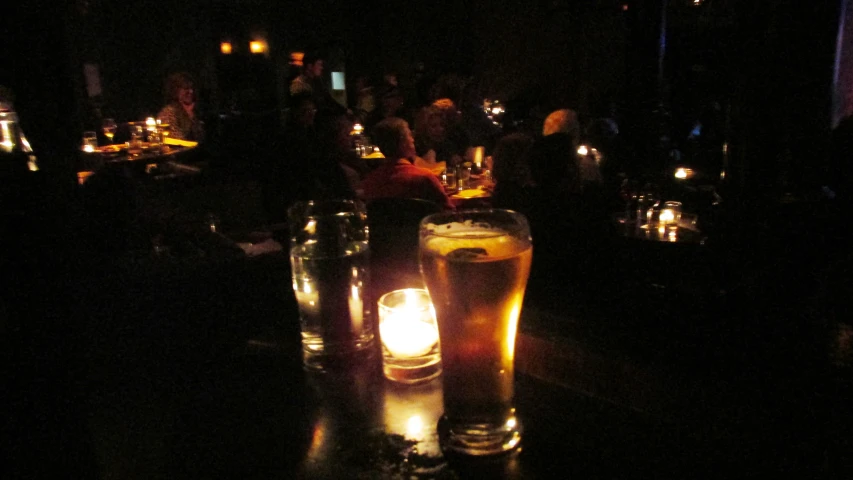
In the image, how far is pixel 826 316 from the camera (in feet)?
5.36

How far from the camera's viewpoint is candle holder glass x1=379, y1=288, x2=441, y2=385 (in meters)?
0.95

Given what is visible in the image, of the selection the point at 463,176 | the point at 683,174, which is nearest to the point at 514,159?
the point at 463,176

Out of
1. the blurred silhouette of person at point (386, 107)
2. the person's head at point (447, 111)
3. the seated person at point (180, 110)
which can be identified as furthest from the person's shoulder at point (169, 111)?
the person's head at point (447, 111)

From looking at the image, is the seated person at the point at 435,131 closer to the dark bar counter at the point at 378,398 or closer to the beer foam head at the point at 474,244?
the dark bar counter at the point at 378,398

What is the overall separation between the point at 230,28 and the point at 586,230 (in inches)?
548

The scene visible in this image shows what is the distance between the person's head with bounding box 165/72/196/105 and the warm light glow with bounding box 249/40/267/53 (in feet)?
26.1

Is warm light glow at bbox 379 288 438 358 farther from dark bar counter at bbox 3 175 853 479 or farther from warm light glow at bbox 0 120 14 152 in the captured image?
warm light glow at bbox 0 120 14 152

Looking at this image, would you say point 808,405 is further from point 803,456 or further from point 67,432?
point 67,432

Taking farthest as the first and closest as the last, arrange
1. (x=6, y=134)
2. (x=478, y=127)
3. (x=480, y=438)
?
(x=478, y=127), (x=6, y=134), (x=480, y=438)

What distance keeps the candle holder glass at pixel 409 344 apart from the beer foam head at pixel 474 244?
185 millimetres

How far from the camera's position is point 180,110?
24.7 ft

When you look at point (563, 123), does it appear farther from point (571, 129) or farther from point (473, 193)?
point (473, 193)

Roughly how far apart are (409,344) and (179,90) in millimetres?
7309

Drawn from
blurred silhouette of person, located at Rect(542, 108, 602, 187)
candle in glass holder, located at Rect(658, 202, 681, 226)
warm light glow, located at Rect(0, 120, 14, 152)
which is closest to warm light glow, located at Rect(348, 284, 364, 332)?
warm light glow, located at Rect(0, 120, 14, 152)
